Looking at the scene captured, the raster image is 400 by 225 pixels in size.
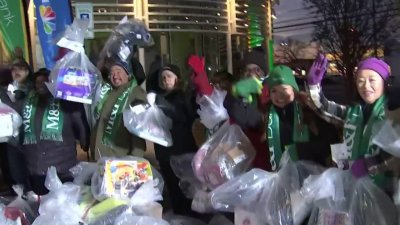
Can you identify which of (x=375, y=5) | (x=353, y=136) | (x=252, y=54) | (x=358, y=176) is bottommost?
(x=358, y=176)

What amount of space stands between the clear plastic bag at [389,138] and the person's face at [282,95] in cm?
74

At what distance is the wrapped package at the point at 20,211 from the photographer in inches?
165

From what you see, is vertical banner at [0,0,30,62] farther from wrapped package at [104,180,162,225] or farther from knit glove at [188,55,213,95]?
wrapped package at [104,180,162,225]

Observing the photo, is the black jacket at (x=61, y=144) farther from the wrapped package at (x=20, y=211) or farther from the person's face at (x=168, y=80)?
the person's face at (x=168, y=80)

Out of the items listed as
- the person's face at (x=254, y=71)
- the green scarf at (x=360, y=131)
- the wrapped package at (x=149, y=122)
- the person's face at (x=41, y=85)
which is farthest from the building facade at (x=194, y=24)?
the green scarf at (x=360, y=131)

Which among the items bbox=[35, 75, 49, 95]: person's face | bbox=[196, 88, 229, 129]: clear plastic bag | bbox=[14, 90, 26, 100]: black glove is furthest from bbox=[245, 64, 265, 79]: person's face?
bbox=[14, 90, 26, 100]: black glove

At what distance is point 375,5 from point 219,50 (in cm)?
379

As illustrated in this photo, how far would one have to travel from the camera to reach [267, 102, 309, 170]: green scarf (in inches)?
142

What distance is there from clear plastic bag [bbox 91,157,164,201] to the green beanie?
1.12 meters

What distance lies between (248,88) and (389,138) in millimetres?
1301

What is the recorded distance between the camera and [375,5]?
27.3ft

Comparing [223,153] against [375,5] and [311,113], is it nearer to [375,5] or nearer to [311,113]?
[311,113]

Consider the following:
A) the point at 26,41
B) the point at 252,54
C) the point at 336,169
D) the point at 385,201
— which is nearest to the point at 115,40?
the point at 252,54

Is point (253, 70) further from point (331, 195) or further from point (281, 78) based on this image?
point (331, 195)
